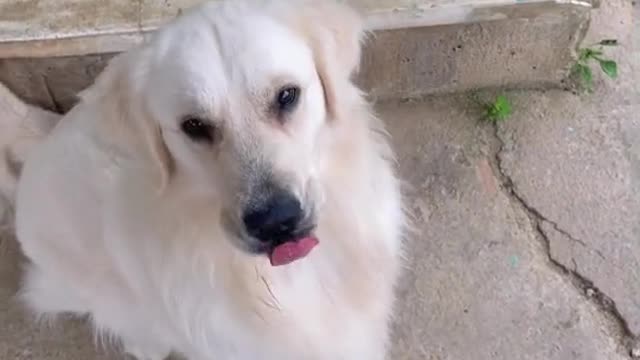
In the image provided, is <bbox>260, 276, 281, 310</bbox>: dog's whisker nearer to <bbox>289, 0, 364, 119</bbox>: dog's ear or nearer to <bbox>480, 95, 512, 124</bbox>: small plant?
<bbox>289, 0, 364, 119</bbox>: dog's ear

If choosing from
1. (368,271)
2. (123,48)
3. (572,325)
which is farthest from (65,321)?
(572,325)

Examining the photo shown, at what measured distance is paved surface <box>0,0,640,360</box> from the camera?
2785 mm

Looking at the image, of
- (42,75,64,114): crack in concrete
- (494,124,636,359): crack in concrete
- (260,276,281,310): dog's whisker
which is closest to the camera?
(260,276,281,310): dog's whisker

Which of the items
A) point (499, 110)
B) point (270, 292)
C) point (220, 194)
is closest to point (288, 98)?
point (220, 194)

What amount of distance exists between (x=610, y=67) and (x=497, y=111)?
1.21ft

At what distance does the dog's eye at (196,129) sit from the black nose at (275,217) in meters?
0.17

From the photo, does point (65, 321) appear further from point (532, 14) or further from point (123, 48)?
point (532, 14)

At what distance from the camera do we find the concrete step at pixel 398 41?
283 cm

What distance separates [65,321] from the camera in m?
2.91

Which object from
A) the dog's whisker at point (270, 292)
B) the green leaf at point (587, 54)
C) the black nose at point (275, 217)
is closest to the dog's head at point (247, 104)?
the black nose at point (275, 217)

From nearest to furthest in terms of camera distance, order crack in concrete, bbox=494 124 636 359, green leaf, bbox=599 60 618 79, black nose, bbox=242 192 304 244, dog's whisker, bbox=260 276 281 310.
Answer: black nose, bbox=242 192 304 244
dog's whisker, bbox=260 276 281 310
crack in concrete, bbox=494 124 636 359
green leaf, bbox=599 60 618 79

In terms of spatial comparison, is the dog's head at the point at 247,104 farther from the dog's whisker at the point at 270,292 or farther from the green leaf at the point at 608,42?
the green leaf at the point at 608,42

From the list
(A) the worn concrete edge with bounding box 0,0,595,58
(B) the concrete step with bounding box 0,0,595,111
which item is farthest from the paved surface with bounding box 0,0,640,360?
A: (A) the worn concrete edge with bounding box 0,0,595,58

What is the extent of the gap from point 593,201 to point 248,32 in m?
1.42
